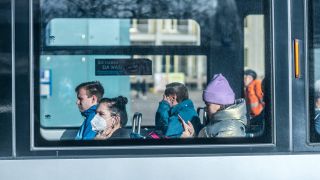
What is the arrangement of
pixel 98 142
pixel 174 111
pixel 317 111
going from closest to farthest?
1. pixel 98 142
2. pixel 317 111
3. pixel 174 111

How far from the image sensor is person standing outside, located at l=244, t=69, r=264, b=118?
4234 mm

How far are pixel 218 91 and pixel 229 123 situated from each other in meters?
0.21

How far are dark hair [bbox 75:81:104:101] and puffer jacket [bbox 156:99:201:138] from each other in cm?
38

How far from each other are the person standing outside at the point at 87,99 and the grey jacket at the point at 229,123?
0.67 meters

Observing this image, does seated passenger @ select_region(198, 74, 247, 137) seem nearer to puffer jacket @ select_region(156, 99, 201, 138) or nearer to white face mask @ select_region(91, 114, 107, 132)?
puffer jacket @ select_region(156, 99, 201, 138)

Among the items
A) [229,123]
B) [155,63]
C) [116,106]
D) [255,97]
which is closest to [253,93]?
[255,97]

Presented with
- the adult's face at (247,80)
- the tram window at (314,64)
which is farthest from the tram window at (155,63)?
the tram window at (314,64)

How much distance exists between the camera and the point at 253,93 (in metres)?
4.30

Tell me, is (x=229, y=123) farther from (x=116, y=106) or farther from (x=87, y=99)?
(x=87, y=99)

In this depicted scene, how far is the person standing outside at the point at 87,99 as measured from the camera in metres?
4.20

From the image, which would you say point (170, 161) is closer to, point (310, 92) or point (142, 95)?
point (142, 95)

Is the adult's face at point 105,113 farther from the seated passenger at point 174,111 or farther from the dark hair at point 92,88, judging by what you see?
the seated passenger at point 174,111

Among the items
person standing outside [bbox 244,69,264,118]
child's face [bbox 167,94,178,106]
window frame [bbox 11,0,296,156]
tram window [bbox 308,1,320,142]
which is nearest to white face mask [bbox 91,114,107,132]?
window frame [bbox 11,0,296,156]

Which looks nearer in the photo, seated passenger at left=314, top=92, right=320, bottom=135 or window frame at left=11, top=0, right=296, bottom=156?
window frame at left=11, top=0, right=296, bottom=156
